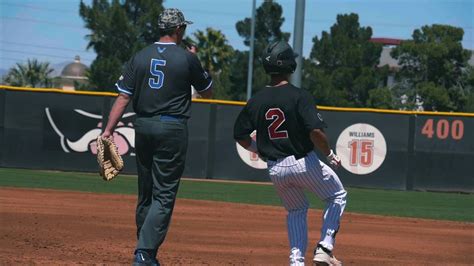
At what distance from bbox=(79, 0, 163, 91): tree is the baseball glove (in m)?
40.5

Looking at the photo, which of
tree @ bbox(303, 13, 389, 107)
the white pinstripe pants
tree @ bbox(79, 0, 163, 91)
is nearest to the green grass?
the white pinstripe pants

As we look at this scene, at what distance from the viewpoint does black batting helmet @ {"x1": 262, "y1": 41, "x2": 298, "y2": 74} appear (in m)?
6.34

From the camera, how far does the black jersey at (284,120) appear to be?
618 cm

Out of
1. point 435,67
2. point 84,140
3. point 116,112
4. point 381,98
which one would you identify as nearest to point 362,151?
point 84,140

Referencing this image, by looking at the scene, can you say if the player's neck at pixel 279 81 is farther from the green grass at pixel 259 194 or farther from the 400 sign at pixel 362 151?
the 400 sign at pixel 362 151

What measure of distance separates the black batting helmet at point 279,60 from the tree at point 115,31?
135 ft

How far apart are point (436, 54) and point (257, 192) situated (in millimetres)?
33030

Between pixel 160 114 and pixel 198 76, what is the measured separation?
0.42 metres

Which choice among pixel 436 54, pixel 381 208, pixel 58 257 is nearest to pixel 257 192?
pixel 381 208

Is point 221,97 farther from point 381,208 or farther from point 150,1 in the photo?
point 381,208

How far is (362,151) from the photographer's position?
19.6 meters

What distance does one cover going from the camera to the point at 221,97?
165 feet

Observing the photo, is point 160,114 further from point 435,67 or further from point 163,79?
point 435,67

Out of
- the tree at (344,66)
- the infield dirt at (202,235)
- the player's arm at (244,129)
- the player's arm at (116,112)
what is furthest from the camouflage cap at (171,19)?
the tree at (344,66)
